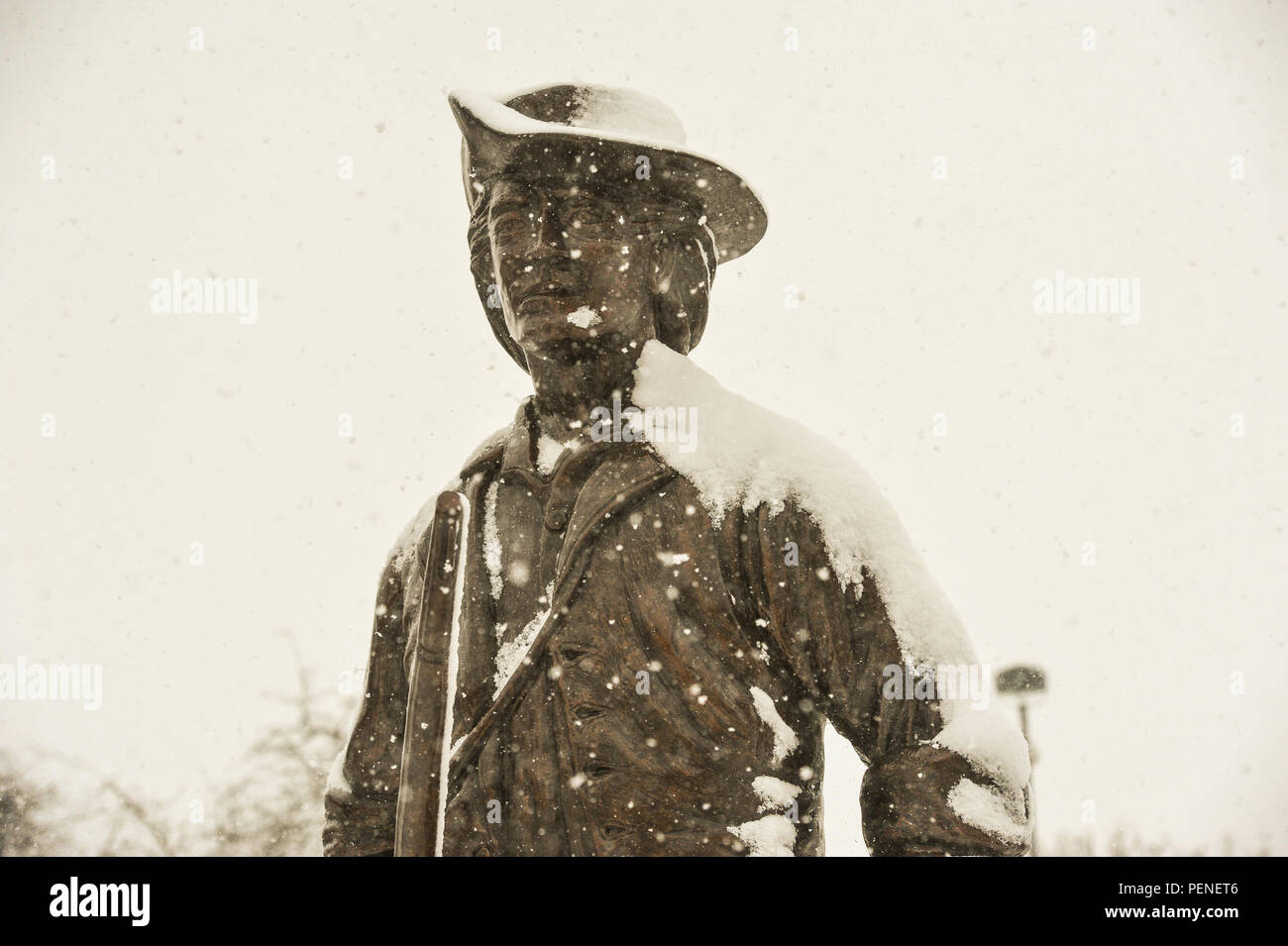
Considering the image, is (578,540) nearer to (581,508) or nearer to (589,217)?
(581,508)

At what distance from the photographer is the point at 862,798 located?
263 centimetres

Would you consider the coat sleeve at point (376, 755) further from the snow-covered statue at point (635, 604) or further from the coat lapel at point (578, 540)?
the coat lapel at point (578, 540)

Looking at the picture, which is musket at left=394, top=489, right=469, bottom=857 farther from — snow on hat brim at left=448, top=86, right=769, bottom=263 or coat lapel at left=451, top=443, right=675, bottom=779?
snow on hat brim at left=448, top=86, right=769, bottom=263

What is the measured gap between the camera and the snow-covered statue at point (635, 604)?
2570 millimetres

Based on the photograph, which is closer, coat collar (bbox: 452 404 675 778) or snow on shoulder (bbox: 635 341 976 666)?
snow on shoulder (bbox: 635 341 976 666)

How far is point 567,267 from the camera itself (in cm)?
324

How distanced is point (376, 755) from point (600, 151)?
1.80 metres

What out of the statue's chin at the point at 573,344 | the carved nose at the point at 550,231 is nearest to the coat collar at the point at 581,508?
the statue's chin at the point at 573,344

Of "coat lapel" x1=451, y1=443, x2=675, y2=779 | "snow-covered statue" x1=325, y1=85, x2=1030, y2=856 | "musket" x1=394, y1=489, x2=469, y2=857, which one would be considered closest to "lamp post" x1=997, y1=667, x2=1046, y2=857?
"snow-covered statue" x1=325, y1=85, x2=1030, y2=856

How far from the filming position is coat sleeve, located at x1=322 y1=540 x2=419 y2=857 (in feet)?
10.5

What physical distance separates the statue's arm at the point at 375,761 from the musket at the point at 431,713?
79 centimetres

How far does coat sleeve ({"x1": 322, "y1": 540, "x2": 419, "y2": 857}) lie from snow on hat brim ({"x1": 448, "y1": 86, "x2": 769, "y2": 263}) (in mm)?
1226

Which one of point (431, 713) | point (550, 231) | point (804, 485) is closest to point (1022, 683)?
point (804, 485)
